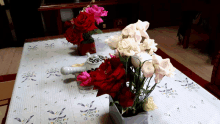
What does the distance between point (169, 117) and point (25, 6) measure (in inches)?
106

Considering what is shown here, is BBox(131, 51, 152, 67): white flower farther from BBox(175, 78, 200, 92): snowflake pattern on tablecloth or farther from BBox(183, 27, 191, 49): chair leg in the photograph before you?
BBox(183, 27, 191, 49): chair leg

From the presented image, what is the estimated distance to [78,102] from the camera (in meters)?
0.79

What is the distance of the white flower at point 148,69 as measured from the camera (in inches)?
18.0

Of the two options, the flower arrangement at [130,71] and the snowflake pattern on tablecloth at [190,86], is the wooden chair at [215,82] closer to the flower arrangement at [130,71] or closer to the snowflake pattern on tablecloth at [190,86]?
the snowflake pattern on tablecloth at [190,86]

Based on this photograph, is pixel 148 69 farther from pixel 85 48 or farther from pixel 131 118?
pixel 85 48

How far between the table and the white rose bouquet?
6.8 inches

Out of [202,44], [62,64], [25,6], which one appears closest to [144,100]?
[62,64]

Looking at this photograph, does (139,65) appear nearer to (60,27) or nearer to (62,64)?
(62,64)

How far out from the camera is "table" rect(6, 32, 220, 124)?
0.70m

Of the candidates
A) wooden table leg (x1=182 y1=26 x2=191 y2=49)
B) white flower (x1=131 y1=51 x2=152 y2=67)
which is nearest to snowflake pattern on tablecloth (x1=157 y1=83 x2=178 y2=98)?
white flower (x1=131 y1=51 x2=152 y2=67)

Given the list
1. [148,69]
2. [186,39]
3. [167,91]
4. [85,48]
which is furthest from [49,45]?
[186,39]

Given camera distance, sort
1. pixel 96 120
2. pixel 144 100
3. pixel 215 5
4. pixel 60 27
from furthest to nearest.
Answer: pixel 60 27 < pixel 215 5 < pixel 96 120 < pixel 144 100

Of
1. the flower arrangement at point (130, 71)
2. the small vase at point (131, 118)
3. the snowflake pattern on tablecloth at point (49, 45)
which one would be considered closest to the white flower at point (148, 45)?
the flower arrangement at point (130, 71)

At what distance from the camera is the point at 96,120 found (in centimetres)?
69
